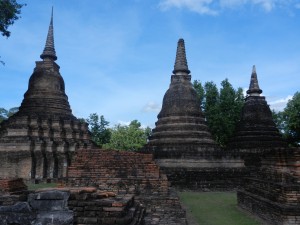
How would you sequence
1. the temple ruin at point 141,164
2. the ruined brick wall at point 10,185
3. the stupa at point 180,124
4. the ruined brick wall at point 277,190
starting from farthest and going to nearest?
the stupa at point 180,124 → the ruined brick wall at point 277,190 → the ruined brick wall at point 10,185 → the temple ruin at point 141,164

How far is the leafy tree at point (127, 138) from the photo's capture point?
1626 inches

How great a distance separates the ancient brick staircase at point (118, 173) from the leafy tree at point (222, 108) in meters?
23.4

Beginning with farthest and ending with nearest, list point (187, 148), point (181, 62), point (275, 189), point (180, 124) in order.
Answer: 1. point (181, 62)
2. point (180, 124)
3. point (187, 148)
4. point (275, 189)

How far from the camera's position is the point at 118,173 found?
28.5 feet

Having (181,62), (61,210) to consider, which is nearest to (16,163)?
A: (181,62)

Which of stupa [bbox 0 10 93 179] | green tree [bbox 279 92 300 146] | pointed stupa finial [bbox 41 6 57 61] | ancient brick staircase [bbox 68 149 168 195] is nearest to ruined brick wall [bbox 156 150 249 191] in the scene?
stupa [bbox 0 10 93 179]

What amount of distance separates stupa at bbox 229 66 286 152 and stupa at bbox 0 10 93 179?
10432 millimetres

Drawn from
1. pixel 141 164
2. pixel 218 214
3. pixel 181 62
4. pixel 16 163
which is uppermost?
pixel 181 62

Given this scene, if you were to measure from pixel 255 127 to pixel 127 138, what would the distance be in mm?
20123

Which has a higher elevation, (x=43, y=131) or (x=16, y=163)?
(x=43, y=131)

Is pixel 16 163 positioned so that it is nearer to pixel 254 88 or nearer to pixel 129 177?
pixel 129 177

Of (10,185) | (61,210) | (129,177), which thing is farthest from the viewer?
(129,177)

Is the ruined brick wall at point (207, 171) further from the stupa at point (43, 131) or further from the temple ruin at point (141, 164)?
the stupa at point (43, 131)

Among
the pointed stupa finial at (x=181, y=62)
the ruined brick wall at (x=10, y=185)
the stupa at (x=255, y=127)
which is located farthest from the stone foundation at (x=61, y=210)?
the stupa at (x=255, y=127)
